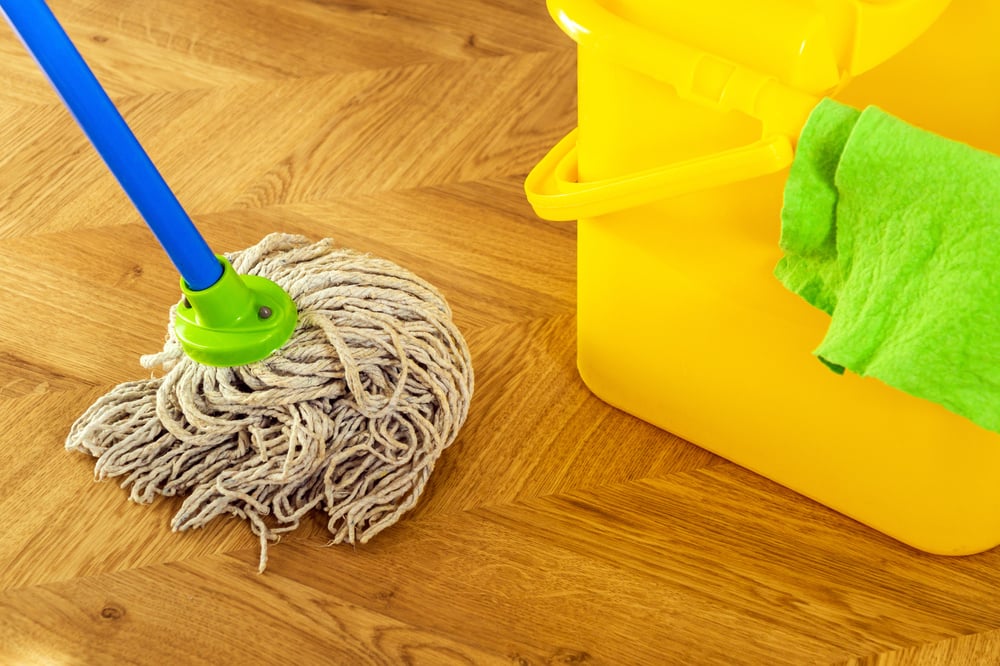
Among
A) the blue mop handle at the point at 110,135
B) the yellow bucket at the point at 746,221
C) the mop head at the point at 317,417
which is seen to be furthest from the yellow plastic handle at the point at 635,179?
the blue mop handle at the point at 110,135

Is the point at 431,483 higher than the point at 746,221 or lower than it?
lower

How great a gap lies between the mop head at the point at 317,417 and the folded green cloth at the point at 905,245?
0.37 m

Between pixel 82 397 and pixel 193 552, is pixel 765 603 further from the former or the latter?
pixel 82 397

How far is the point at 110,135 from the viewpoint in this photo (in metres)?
0.83

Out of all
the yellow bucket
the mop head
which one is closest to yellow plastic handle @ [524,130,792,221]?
the yellow bucket

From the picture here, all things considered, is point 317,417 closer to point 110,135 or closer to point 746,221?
point 110,135

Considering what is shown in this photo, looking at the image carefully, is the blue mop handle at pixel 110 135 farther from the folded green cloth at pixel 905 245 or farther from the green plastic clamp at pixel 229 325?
the folded green cloth at pixel 905 245

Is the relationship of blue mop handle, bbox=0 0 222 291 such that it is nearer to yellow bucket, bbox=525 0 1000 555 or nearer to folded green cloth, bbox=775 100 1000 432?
yellow bucket, bbox=525 0 1000 555

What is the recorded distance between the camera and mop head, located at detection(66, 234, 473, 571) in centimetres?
96

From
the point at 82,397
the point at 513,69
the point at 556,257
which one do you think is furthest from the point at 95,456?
the point at 513,69

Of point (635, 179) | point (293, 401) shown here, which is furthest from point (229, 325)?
point (635, 179)

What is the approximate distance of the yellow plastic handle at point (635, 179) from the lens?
2.38 feet

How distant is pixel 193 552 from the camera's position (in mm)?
999

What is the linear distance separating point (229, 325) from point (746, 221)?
1.38ft
